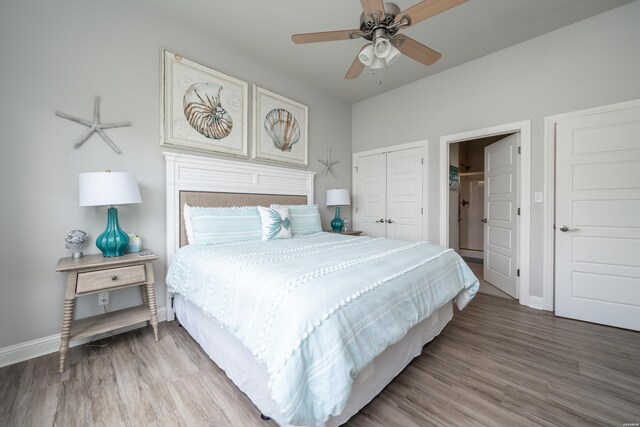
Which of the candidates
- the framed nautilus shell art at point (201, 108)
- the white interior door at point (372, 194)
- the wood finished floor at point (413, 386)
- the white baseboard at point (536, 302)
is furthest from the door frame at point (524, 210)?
the framed nautilus shell art at point (201, 108)

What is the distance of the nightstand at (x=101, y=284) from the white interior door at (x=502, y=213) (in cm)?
397

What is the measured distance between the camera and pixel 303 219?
10.1ft

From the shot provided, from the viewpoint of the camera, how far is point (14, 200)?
1.82 m

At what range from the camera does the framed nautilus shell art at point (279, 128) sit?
3.20 metres

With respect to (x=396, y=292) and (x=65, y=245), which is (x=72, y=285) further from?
(x=396, y=292)

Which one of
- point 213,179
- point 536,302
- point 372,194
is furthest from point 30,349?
A: point 536,302

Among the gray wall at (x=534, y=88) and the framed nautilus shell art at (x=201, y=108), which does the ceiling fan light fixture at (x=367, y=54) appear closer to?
the framed nautilus shell art at (x=201, y=108)

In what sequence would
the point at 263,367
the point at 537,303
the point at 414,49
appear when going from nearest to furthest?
the point at 263,367, the point at 414,49, the point at 537,303

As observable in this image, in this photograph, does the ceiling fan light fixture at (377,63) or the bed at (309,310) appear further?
the ceiling fan light fixture at (377,63)

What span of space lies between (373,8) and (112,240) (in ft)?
8.30

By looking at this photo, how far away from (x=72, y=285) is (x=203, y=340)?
973 mm

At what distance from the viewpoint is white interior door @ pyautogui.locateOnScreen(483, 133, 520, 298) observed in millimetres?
3092

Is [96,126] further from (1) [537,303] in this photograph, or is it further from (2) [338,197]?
(1) [537,303]

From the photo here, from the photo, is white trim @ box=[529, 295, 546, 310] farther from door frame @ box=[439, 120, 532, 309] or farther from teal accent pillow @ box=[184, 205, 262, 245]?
teal accent pillow @ box=[184, 205, 262, 245]
